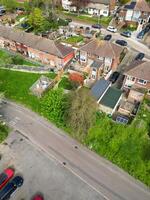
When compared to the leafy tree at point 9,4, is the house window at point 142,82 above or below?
below

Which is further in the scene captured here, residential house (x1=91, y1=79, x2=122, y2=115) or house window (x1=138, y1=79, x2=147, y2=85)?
house window (x1=138, y1=79, x2=147, y2=85)

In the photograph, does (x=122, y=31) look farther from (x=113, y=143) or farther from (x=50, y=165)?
(x=50, y=165)

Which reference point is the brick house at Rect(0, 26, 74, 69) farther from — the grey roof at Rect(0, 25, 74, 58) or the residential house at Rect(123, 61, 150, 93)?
the residential house at Rect(123, 61, 150, 93)

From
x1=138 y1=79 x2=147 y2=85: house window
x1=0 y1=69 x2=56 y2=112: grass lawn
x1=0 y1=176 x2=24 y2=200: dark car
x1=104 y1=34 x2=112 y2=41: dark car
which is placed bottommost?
x1=0 y1=176 x2=24 y2=200: dark car

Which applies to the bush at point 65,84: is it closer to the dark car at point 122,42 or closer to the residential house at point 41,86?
the residential house at point 41,86

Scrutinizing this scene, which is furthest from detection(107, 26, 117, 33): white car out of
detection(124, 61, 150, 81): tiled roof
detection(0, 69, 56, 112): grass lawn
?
detection(0, 69, 56, 112): grass lawn

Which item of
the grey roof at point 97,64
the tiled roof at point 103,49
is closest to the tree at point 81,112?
the grey roof at point 97,64

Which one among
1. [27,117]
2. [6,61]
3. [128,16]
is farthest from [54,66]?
[128,16]
